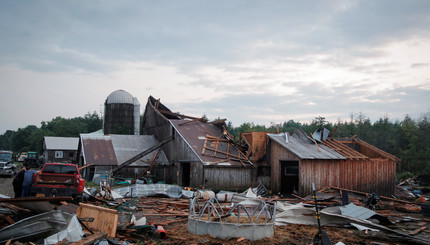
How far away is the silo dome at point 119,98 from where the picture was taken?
2115 inches

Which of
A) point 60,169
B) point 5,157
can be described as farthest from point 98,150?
point 60,169

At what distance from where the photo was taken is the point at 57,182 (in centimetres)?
1652

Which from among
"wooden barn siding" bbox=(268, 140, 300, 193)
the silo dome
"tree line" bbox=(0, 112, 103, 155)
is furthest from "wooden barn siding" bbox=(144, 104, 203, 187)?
"tree line" bbox=(0, 112, 103, 155)

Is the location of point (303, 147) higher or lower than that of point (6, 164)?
higher

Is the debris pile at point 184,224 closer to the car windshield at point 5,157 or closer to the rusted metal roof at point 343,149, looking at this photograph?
the rusted metal roof at point 343,149

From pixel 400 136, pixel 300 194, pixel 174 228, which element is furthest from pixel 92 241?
pixel 400 136

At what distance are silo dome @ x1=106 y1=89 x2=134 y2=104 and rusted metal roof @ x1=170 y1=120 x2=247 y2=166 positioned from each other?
21.0 meters

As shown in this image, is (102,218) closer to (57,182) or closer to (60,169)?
(57,182)

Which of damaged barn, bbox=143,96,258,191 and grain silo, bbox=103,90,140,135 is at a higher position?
grain silo, bbox=103,90,140,135

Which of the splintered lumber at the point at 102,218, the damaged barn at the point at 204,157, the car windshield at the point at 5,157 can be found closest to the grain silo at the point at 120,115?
the damaged barn at the point at 204,157

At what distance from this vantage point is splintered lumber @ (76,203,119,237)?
1145 cm

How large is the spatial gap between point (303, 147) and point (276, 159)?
2.33 meters

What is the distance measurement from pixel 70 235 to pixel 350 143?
26.9m

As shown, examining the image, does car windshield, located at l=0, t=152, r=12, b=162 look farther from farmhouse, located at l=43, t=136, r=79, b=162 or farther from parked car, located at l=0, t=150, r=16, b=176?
farmhouse, located at l=43, t=136, r=79, b=162
